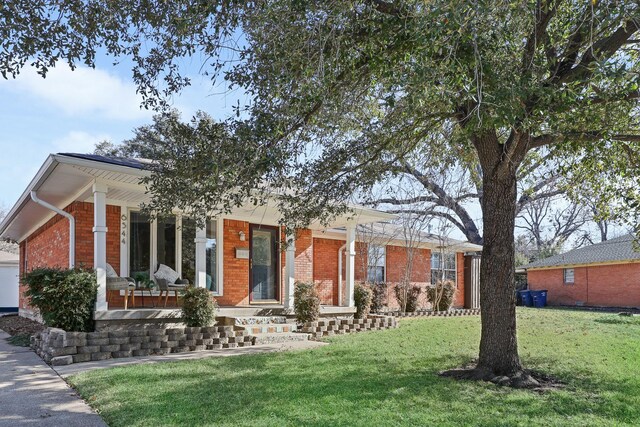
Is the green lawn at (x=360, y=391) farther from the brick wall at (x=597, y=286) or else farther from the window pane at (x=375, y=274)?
the brick wall at (x=597, y=286)

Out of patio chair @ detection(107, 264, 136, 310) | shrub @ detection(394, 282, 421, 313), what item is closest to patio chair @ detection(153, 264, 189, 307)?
patio chair @ detection(107, 264, 136, 310)

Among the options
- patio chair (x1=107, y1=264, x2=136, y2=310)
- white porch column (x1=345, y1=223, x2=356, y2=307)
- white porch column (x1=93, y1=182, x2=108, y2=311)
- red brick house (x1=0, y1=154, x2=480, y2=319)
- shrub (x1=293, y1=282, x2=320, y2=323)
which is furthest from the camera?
white porch column (x1=345, y1=223, x2=356, y2=307)

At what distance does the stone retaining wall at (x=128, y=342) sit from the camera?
27.2 ft

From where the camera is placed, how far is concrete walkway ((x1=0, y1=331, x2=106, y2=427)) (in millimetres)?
5191

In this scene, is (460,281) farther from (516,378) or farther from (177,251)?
(516,378)

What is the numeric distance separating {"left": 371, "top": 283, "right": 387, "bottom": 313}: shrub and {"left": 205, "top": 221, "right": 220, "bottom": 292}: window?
568cm

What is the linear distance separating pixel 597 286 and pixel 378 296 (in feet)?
51.9

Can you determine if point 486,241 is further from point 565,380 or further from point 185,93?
point 185,93

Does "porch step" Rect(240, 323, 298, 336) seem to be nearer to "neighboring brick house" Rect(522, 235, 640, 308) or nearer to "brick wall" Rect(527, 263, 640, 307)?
"neighboring brick house" Rect(522, 235, 640, 308)

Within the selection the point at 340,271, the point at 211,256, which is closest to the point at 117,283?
the point at 211,256

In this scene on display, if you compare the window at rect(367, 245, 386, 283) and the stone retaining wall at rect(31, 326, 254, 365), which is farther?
the window at rect(367, 245, 386, 283)

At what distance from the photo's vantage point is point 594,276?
2705 centimetres

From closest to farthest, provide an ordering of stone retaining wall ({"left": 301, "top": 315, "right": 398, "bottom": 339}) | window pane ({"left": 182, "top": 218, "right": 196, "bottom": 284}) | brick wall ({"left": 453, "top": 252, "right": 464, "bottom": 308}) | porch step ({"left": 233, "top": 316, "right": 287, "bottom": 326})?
porch step ({"left": 233, "top": 316, "right": 287, "bottom": 326}) → stone retaining wall ({"left": 301, "top": 315, "right": 398, "bottom": 339}) → window pane ({"left": 182, "top": 218, "right": 196, "bottom": 284}) → brick wall ({"left": 453, "top": 252, "right": 464, "bottom": 308})

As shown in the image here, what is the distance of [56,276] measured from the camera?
8.80m
